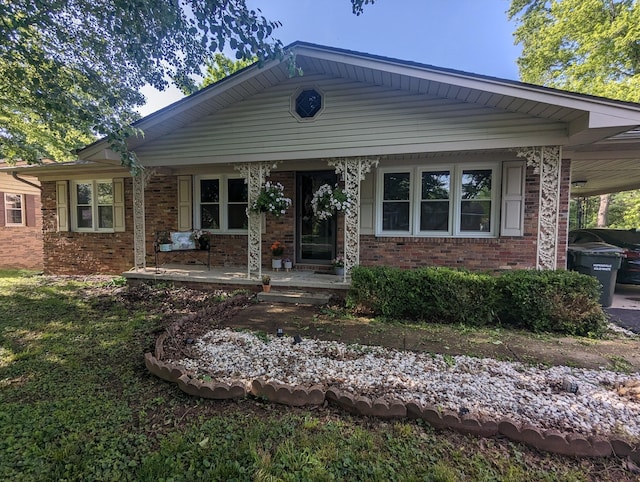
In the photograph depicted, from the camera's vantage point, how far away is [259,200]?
6.20 meters

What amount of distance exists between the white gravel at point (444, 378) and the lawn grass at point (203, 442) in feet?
1.25

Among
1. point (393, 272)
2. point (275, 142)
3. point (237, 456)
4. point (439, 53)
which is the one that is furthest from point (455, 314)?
point (439, 53)

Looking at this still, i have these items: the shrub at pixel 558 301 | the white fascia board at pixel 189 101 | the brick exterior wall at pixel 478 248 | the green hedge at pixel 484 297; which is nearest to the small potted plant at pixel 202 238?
the white fascia board at pixel 189 101

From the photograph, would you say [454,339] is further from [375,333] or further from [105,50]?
[105,50]

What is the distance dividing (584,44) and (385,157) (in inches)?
580

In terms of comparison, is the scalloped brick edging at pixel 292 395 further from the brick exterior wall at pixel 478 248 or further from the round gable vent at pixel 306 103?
the round gable vent at pixel 306 103

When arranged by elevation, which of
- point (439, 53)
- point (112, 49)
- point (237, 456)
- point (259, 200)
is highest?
point (439, 53)

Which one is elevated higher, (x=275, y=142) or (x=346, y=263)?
(x=275, y=142)

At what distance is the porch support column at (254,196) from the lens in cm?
634

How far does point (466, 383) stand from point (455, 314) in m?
1.99

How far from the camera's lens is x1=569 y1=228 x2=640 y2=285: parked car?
21.3 ft

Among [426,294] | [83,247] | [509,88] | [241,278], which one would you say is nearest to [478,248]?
[426,294]

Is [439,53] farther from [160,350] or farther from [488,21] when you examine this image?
[160,350]

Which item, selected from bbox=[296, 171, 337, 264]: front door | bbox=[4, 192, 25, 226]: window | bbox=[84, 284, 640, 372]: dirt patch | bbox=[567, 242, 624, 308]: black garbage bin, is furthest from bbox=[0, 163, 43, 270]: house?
bbox=[567, 242, 624, 308]: black garbage bin
